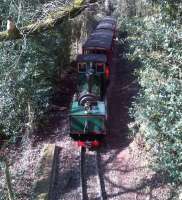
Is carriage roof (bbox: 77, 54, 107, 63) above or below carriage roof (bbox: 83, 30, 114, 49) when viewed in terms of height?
below

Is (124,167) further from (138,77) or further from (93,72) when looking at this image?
(93,72)

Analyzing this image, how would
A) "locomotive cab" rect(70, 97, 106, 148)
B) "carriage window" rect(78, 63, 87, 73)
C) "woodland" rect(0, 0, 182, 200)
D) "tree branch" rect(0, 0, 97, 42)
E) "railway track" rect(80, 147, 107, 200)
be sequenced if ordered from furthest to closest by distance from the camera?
"carriage window" rect(78, 63, 87, 73) → "locomotive cab" rect(70, 97, 106, 148) → "railway track" rect(80, 147, 107, 200) → "woodland" rect(0, 0, 182, 200) → "tree branch" rect(0, 0, 97, 42)

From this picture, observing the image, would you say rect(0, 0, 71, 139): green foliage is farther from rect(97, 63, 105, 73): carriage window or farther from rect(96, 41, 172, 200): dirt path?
rect(96, 41, 172, 200): dirt path

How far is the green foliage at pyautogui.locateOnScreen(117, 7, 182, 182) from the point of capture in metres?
10.8

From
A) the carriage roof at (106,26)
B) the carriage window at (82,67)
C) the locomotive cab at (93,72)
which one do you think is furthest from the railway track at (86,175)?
the carriage roof at (106,26)

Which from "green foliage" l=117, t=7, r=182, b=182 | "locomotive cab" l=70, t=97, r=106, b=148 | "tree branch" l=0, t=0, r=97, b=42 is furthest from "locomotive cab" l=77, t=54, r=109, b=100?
"tree branch" l=0, t=0, r=97, b=42

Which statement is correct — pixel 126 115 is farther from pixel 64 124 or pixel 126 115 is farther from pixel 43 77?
pixel 43 77

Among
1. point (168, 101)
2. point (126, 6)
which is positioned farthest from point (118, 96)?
point (126, 6)

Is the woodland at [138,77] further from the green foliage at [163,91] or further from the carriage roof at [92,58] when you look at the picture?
the carriage roof at [92,58]

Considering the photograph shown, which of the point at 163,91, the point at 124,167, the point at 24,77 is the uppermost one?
the point at 24,77

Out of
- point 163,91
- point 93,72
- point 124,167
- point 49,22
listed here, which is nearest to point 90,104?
point 93,72

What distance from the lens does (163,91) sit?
445 inches

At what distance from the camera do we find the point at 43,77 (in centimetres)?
1855

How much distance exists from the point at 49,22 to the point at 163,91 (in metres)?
4.16
